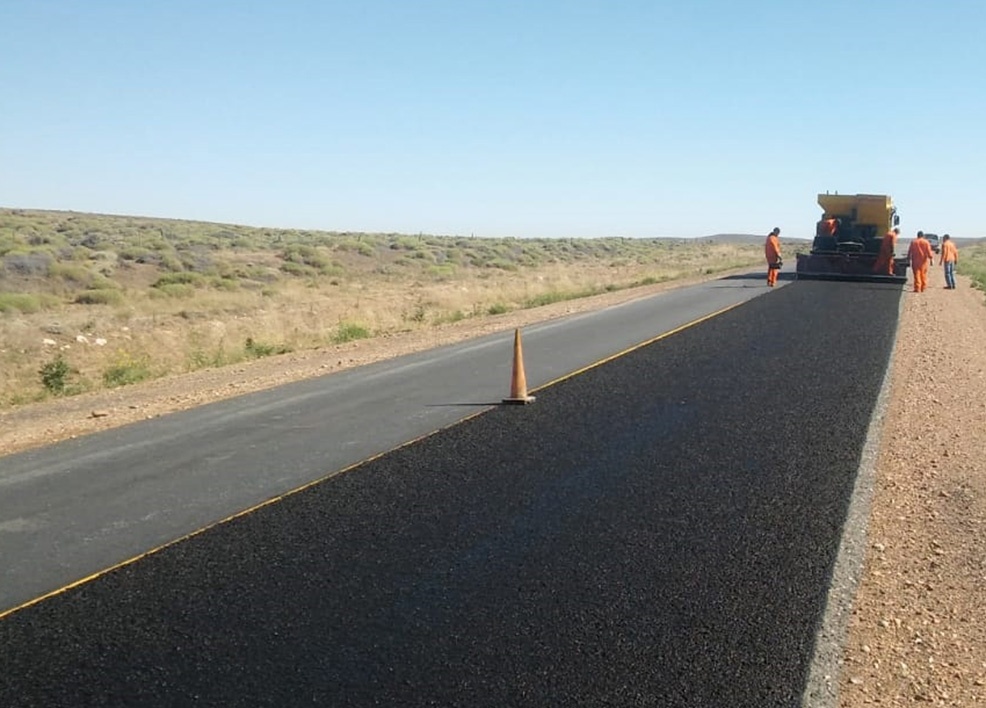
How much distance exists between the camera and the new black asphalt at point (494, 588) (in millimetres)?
4965

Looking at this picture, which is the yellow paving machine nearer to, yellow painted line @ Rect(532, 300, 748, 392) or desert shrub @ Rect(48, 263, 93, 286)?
yellow painted line @ Rect(532, 300, 748, 392)

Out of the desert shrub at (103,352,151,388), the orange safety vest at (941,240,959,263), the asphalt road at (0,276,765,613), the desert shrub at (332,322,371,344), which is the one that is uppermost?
the asphalt road at (0,276,765,613)

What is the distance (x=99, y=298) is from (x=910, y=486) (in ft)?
99.9

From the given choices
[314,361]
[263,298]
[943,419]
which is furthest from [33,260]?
[943,419]

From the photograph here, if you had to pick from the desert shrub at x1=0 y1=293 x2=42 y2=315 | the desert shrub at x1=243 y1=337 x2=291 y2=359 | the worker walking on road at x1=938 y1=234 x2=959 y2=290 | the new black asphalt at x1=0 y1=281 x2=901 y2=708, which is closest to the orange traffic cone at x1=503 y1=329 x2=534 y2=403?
the new black asphalt at x1=0 y1=281 x2=901 y2=708

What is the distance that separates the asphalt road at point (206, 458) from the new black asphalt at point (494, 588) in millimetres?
475

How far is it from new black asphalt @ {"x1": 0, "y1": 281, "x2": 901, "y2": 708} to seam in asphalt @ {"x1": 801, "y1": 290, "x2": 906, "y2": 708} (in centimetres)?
7

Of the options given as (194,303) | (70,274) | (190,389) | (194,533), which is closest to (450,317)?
(194,303)

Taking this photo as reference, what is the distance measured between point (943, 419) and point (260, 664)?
31.7ft

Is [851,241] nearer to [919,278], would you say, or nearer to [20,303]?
[919,278]

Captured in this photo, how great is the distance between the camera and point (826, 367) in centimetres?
1589

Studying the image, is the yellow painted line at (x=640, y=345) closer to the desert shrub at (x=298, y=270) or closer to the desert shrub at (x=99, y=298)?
the desert shrub at (x=99, y=298)

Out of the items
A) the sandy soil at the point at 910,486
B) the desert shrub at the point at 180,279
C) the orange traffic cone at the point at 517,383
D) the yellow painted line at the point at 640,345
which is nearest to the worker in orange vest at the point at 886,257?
the yellow painted line at the point at 640,345

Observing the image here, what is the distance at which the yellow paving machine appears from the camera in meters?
37.6
